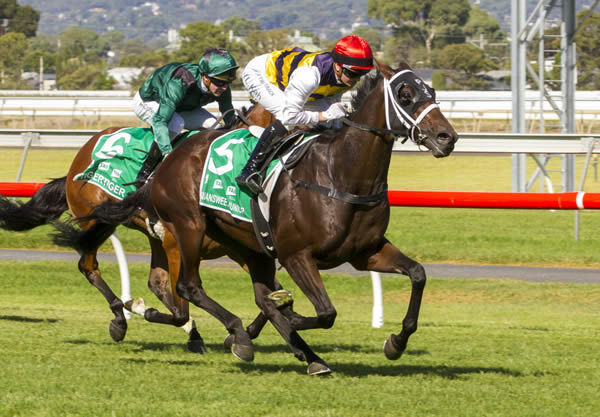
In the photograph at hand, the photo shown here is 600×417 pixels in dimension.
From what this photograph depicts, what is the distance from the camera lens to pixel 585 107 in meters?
33.2

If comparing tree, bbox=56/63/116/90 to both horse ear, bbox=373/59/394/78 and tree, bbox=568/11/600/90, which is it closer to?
tree, bbox=568/11/600/90

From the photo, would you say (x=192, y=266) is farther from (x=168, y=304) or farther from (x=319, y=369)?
(x=319, y=369)

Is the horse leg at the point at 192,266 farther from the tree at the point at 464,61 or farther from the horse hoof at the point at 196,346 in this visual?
the tree at the point at 464,61

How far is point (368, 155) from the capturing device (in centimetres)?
504

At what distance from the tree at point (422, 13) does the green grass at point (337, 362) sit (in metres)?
93.9

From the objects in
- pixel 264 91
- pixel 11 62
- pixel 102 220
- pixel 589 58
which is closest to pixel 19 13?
pixel 11 62

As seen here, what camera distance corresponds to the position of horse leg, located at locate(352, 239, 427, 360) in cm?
516

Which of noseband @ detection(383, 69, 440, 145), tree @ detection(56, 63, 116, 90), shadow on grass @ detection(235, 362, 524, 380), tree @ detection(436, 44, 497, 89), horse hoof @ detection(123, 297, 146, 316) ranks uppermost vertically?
noseband @ detection(383, 69, 440, 145)

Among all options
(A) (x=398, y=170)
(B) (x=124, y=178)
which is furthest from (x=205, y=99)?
(A) (x=398, y=170)

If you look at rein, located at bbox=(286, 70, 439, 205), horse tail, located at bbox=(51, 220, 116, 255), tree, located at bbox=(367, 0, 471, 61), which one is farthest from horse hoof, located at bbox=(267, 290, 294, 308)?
tree, located at bbox=(367, 0, 471, 61)

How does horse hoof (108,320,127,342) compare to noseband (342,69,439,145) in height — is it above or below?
below

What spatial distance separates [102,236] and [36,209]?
0.72 m

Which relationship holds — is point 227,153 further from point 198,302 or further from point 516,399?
point 516,399

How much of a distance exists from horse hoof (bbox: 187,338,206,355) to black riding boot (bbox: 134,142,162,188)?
113 cm
